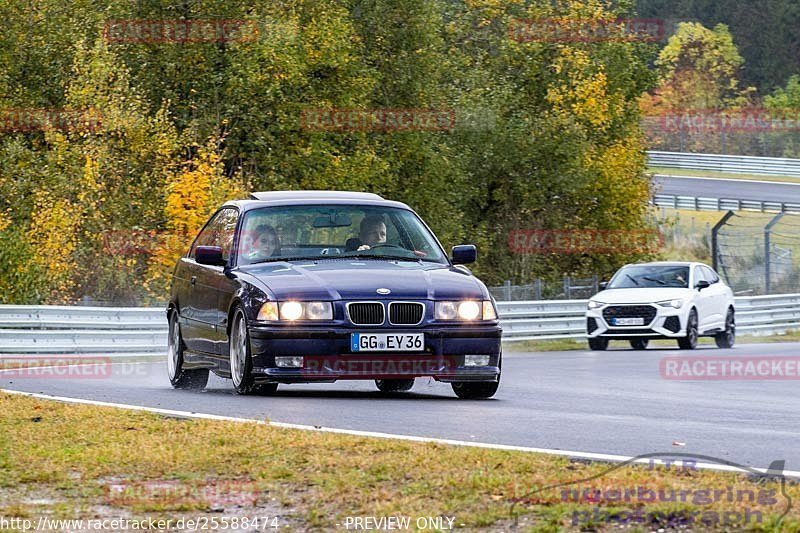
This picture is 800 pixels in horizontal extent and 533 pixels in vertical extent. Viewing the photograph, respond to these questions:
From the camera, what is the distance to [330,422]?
10.3m

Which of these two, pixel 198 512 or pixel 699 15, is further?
pixel 699 15

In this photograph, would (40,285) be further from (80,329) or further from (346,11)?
→ (346,11)

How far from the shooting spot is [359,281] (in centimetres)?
1224

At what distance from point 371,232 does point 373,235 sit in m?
0.03

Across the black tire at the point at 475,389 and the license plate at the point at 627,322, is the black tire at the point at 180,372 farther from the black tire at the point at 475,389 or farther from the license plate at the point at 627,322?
the license plate at the point at 627,322

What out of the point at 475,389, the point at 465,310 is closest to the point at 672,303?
the point at 475,389

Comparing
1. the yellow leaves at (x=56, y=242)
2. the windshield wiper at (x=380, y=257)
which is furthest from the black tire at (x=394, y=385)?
the yellow leaves at (x=56, y=242)

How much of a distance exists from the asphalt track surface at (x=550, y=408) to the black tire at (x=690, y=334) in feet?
27.9

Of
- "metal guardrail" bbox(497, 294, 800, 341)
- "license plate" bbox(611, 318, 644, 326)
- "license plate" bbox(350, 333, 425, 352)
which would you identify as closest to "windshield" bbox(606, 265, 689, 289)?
"license plate" bbox(611, 318, 644, 326)

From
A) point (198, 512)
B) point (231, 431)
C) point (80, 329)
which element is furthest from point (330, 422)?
point (80, 329)

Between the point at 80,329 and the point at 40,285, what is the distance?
970cm

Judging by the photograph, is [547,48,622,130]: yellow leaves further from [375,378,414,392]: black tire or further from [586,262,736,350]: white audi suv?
[375,378,414,392]: black tire

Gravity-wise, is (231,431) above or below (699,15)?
below

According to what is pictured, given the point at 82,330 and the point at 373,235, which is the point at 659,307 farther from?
the point at 373,235
